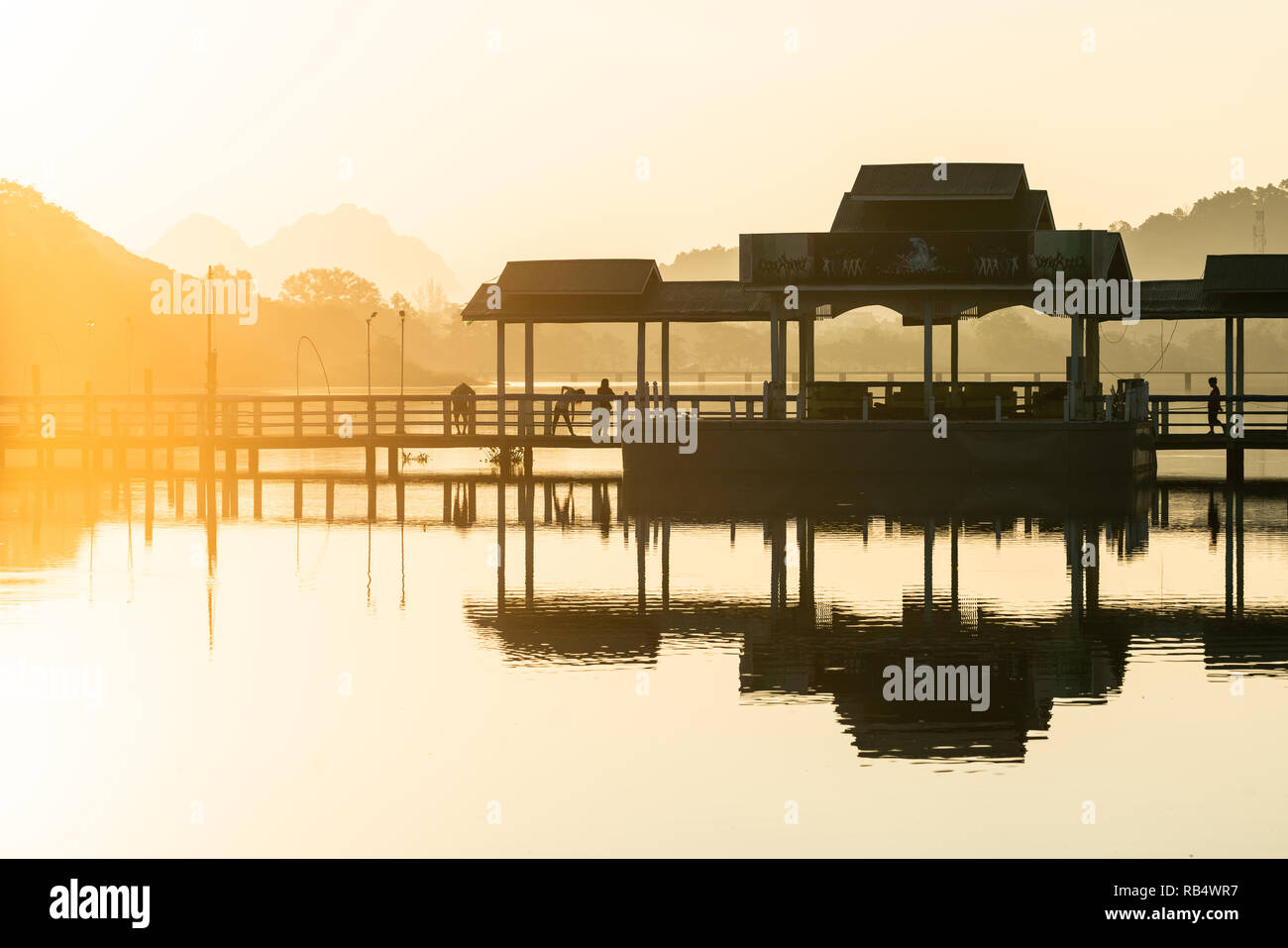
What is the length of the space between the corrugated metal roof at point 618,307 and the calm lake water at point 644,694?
1636 cm

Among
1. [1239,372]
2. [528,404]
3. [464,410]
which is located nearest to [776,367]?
[528,404]

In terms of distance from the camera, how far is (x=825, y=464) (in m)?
38.4

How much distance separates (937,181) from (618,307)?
8.34m

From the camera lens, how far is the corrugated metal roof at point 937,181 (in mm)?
42500

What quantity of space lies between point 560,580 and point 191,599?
4478 mm

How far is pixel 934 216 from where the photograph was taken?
43.3 meters

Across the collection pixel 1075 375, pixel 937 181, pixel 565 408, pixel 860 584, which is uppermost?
pixel 937 181

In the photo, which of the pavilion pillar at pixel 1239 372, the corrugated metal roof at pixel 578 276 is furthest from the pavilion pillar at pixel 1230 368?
the corrugated metal roof at pixel 578 276

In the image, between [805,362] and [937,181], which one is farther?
[805,362]

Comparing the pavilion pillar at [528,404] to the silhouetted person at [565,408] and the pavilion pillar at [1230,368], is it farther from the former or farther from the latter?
the pavilion pillar at [1230,368]

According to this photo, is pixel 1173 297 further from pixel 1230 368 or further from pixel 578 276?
pixel 578 276

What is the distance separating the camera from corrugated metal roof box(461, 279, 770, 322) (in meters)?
43.8
